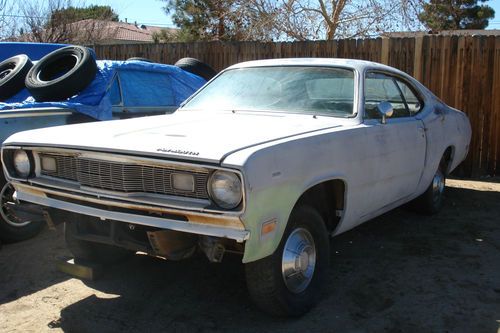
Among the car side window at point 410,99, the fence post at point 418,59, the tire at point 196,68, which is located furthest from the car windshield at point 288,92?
the fence post at point 418,59

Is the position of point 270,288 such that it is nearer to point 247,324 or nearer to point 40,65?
point 247,324

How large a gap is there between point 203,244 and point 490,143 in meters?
6.76

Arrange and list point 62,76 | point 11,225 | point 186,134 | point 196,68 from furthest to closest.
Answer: point 196,68 → point 62,76 → point 11,225 → point 186,134

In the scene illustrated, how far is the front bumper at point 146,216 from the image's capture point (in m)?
2.92

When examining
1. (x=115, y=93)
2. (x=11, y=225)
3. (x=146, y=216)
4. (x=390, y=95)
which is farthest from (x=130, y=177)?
(x=115, y=93)

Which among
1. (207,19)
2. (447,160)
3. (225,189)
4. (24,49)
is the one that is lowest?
(447,160)

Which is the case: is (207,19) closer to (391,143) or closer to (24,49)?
(24,49)

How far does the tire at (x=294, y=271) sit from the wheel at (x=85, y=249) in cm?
127

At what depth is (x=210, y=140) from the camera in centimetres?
320

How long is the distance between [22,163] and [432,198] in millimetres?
4328

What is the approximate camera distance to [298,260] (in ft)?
11.5

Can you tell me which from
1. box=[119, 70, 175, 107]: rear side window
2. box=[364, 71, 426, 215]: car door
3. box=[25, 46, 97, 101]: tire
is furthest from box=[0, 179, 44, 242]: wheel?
box=[364, 71, 426, 215]: car door

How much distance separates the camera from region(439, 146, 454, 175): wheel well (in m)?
6.21

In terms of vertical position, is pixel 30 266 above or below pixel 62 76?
below
